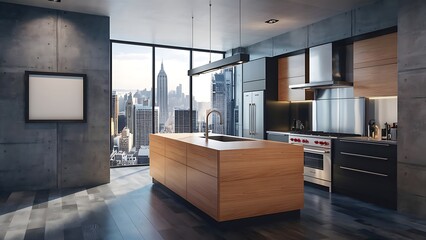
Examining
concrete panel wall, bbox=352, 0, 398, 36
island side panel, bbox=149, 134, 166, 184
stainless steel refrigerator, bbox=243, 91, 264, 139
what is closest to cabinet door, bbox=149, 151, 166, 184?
island side panel, bbox=149, 134, 166, 184

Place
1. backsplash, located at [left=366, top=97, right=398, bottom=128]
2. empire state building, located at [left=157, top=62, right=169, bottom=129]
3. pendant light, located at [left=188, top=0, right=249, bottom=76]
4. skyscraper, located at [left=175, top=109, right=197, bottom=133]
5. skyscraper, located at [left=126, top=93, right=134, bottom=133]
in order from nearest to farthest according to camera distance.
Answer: pendant light, located at [left=188, top=0, right=249, bottom=76] → backsplash, located at [left=366, top=97, right=398, bottom=128] → skyscraper, located at [left=126, top=93, right=134, bottom=133] → empire state building, located at [left=157, top=62, right=169, bottom=129] → skyscraper, located at [left=175, top=109, right=197, bottom=133]

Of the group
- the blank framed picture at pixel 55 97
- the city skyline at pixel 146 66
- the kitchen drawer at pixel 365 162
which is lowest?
the kitchen drawer at pixel 365 162

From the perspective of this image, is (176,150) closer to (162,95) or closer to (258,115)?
(258,115)

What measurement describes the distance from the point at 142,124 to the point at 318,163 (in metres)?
3.93

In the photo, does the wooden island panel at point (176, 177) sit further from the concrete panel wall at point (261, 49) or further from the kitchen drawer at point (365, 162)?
the concrete panel wall at point (261, 49)

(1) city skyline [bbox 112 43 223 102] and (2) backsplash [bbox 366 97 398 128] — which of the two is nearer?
(2) backsplash [bbox 366 97 398 128]

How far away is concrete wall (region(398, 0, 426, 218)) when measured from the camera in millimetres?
3664

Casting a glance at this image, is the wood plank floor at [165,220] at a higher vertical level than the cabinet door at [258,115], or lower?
lower

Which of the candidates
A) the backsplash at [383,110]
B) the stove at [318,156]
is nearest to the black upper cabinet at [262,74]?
the stove at [318,156]

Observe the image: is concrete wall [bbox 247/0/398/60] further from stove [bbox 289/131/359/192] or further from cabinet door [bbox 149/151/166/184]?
cabinet door [bbox 149/151/166/184]

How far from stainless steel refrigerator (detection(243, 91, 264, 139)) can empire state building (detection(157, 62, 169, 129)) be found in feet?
5.97

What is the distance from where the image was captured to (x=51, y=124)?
205 inches

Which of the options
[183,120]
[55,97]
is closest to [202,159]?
[55,97]

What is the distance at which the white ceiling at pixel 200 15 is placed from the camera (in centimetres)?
474
